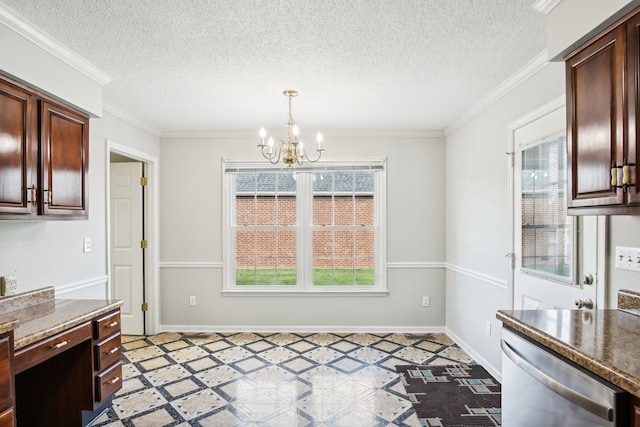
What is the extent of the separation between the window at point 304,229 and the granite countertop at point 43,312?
2159mm

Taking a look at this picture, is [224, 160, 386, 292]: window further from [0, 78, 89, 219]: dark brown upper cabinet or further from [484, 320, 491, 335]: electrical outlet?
[0, 78, 89, 219]: dark brown upper cabinet

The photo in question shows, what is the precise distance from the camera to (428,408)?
9.02 feet

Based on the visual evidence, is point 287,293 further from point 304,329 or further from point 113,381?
point 113,381

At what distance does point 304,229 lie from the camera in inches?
186

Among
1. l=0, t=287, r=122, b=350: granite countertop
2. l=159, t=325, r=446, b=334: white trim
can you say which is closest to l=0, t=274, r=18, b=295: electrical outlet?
l=0, t=287, r=122, b=350: granite countertop

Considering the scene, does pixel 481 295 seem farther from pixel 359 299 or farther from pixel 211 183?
pixel 211 183

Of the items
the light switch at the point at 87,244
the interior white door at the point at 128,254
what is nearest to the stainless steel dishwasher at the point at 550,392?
the light switch at the point at 87,244

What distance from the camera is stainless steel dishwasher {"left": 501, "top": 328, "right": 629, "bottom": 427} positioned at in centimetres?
117

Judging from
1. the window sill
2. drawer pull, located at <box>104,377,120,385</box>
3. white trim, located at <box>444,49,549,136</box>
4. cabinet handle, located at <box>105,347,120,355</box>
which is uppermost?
white trim, located at <box>444,49,549,136</box>

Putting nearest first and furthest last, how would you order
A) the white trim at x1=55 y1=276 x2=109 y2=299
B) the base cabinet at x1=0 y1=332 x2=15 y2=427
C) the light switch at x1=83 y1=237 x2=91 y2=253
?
the base cabinet at x1=0 y1=332 x2=15 y2=427
the white trim at x1=55 y1=276 x2=109 y2=299
the light switch at x1=83 y1=237 x2=91 y2=253

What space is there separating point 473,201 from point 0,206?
3619mm

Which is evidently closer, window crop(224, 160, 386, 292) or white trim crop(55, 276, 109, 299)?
white trim crop(55, 276, 109, 299)

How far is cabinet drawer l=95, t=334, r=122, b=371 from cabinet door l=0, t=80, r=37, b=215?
0.93 meters

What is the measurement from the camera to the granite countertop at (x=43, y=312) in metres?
1.93
